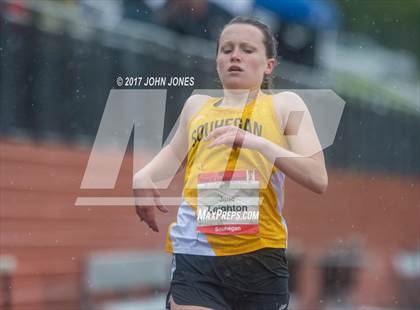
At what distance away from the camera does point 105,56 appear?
4.11 m

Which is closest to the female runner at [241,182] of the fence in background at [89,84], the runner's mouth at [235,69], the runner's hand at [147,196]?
the runner's mouth at [235,69]

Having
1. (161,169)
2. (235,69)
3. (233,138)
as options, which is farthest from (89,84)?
(233,138)

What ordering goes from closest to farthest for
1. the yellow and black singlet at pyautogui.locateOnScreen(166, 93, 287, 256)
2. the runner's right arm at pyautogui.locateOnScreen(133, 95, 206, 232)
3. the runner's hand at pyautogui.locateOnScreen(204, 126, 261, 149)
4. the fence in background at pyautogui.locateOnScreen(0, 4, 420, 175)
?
the runner's hand at pyautogui.locateOnScreen(204, 126, 261, 149), the yellow and black singlet at pyautogui.locateOnScreen(166, 93, 287, 256), the runner's right arm at pyautogui.locateOnScreen(133, 95, 206, 232), the fence in background at pyautogui.locateOnScreen(0, 4, 420, 175)

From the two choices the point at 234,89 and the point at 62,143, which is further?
the point at 62,143

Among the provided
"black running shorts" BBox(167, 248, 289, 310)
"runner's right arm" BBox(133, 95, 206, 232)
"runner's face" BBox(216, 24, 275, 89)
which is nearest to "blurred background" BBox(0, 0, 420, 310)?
"runner's right arm" BBox(133, 95, 206, 232)

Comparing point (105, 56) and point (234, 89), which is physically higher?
point (234, 89)

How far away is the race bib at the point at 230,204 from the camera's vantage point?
2723 millimetres

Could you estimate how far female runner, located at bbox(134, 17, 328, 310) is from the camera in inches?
105

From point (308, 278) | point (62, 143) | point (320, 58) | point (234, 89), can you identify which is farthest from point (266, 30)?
point (308, 278)

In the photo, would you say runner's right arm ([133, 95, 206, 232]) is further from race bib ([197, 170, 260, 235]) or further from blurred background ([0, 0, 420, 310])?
blurred background ([0, 0, 420, 310])

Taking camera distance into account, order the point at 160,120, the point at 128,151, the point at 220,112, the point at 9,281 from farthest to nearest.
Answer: the point at 9,281
the point at 128,151
the point at 160,120
the point at 220,112

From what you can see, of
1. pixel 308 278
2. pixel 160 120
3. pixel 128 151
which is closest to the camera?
pixel 160 120

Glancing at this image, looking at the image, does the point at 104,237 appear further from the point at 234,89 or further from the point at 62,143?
the point at 234,89

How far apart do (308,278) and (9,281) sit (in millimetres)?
1474
